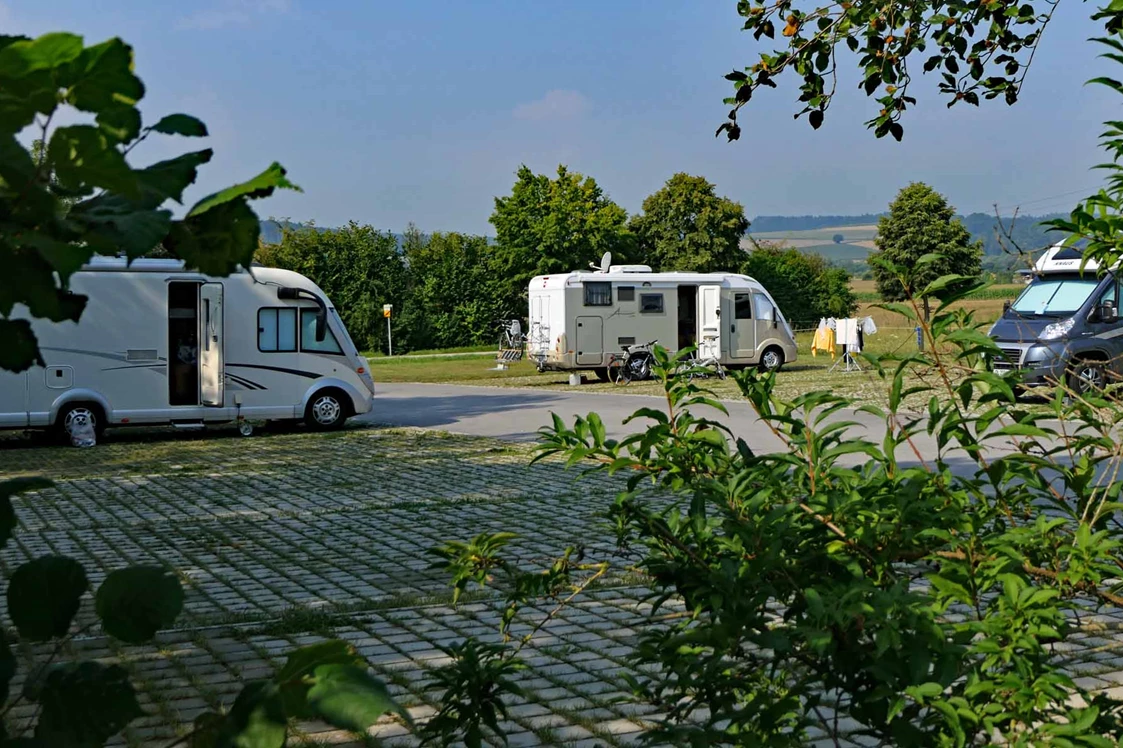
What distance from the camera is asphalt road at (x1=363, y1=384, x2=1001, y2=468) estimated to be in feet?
57.2

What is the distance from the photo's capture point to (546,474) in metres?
13.6

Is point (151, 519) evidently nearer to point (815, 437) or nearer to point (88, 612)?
point (815, 437)

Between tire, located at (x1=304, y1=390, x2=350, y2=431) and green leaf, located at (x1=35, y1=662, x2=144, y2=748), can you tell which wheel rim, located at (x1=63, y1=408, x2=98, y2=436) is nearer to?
tire, located at (x1=304, y1=390, x2=350, y2=431)

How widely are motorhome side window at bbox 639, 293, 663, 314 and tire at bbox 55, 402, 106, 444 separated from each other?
14.3 meters

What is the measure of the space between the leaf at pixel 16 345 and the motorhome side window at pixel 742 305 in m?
28.2

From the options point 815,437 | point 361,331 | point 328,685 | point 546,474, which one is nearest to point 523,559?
point 546,474

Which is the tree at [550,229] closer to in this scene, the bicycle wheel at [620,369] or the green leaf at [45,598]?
the bicycle wheel at [620,369]

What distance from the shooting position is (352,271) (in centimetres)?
4656

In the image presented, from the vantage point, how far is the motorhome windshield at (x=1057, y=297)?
20797 millimetres

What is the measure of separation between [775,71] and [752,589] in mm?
3384

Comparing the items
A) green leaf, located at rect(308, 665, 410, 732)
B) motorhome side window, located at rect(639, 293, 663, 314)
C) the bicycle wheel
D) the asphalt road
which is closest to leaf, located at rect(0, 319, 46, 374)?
green leaf, located at rect(308, 665, 410, 732)

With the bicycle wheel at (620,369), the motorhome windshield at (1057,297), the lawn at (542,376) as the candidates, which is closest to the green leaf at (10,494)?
the lawn at (542,376)

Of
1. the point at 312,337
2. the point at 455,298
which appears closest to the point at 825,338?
the point at 312,337

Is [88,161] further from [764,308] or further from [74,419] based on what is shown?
[764,308]
